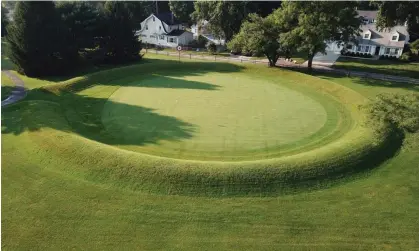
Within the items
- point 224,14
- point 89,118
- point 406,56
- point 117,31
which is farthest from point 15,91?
point 406,56

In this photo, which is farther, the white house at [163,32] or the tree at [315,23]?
the white house at [163,32]

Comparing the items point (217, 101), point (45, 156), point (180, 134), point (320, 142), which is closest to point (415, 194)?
point (320, 142)

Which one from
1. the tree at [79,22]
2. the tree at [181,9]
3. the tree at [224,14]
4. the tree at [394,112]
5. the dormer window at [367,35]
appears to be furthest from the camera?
the tree at [181,9]

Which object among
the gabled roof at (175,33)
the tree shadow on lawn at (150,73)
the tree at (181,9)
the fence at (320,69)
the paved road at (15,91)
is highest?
the tree at (181,9)

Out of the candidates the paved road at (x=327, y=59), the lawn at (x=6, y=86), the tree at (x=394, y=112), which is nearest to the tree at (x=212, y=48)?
the paved road at (x=327, y=59)

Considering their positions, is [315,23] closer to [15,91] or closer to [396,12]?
[396,12]

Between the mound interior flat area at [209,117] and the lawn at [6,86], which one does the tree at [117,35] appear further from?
the lawn at [6,86]

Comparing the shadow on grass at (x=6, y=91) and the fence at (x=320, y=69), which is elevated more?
the fence at (x=320, y=69)

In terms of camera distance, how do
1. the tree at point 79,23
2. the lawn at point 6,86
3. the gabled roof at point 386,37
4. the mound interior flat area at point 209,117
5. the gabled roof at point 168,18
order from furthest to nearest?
the gabled roof at point 168,18, the gabled roof at point 386,37, the tree at point 79,23, the lawn at point 6,86, the mound interior flat area at point 209,117

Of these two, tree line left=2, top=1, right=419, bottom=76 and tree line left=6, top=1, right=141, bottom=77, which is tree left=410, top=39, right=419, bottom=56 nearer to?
tree line left=2, top=1, right=419, bottom=76

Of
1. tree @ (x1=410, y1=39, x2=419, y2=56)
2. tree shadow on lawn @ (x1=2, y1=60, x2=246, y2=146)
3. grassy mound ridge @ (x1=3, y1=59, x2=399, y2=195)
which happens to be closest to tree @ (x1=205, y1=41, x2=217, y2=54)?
tree shadow on lawn @ (x1=2, y1=60, x2=246, y2=146)

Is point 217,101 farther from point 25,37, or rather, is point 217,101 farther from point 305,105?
A: point 25,37
